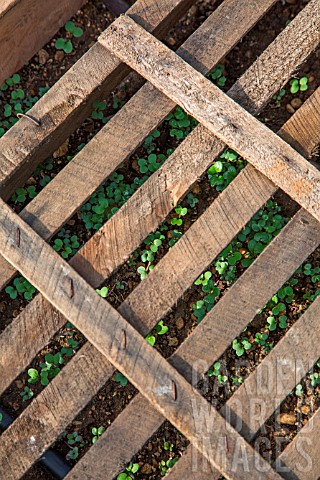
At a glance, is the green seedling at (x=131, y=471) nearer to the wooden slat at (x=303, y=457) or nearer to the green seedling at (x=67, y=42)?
the wooden slat at (x=303, y=457)

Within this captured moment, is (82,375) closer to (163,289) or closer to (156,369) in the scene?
(156,369)

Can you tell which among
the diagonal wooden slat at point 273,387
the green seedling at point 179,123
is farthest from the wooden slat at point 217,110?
the green seedling at point 179,123

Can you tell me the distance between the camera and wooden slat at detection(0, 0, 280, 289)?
1.85 meters

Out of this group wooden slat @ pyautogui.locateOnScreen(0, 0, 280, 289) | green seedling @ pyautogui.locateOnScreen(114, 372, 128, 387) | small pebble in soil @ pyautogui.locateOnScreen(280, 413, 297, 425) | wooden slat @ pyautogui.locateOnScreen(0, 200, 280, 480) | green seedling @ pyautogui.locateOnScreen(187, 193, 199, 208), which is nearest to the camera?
wooden slat @ pyautogui.locateOnScreen(0, 200, 280, 480)

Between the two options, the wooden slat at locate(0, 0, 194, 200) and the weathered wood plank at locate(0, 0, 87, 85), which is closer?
the wooden slat at locate(0, 0, 194, 200)

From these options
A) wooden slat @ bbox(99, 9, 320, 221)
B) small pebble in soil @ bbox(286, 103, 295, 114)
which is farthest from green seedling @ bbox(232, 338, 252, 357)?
small pebble in soil @ bbox(286, 103, 295, 114)

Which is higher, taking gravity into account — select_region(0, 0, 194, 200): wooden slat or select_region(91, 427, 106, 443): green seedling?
select_region(0, 0, 194, 200): wooden slat

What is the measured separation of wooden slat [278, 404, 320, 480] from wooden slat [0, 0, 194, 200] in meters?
1.16

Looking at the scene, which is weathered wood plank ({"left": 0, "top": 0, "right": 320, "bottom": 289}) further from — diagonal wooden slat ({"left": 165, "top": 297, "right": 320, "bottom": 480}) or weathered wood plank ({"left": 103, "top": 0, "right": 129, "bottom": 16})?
weathered wood plank ({"left": 103, "top": 0, "right": 129, "bottom": 16})

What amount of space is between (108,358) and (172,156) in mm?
644

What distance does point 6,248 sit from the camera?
1806 mm

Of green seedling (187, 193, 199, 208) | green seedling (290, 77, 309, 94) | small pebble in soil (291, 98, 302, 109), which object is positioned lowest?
green seedling (187, 193, 199, 208)

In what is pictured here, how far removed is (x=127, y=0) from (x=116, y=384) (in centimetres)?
156

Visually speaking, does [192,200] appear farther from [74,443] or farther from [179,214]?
[74,443]
